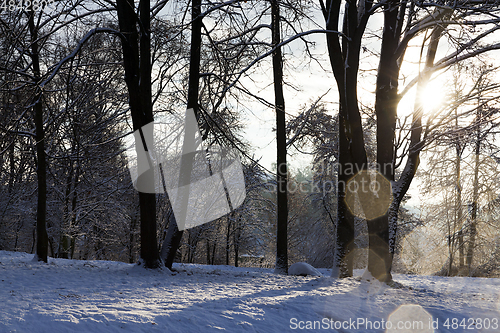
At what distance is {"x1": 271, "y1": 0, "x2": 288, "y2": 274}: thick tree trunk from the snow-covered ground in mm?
3562

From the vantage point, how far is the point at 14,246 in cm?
2025

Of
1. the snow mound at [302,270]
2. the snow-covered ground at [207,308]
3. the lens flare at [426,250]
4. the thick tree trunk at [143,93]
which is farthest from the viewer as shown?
the lens flare at [426,250]

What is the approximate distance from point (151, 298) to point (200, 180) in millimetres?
11011

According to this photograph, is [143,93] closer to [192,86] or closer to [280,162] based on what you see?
[192,86]

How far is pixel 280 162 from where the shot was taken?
11523 mm

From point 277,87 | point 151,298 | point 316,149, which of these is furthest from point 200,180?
point 151,298

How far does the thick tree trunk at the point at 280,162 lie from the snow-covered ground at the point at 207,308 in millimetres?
3562

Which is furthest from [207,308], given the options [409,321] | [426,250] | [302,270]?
[426,250]

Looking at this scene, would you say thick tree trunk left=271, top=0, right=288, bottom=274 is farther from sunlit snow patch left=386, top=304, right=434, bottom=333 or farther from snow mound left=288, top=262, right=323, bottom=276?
sunlit snow patch left=386, top=304, right=434, bottom=333
